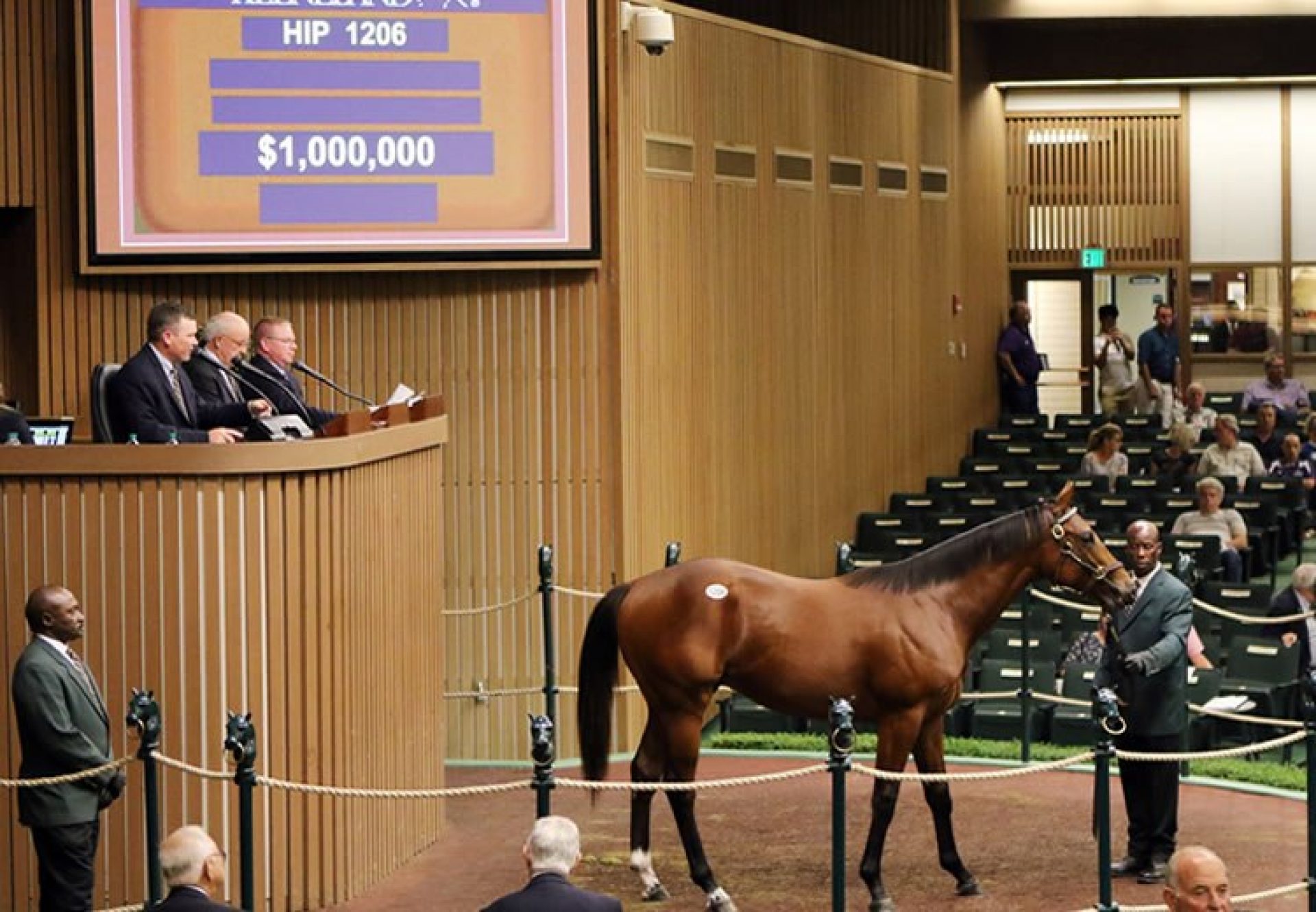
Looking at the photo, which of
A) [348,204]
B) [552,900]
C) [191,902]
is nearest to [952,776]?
[552,900]

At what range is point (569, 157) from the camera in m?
14.7

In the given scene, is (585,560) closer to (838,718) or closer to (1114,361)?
(838,718)

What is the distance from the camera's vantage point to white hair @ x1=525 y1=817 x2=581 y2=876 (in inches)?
279

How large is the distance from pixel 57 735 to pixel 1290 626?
321 inches

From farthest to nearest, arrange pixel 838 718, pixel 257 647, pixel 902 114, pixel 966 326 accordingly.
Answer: pixel 966 326
pixel 902 114
pixel 257 647
pixel 838 718

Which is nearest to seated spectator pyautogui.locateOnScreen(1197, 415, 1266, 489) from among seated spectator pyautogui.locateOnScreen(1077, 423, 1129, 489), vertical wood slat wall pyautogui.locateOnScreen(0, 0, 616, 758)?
seated spectator pyautogui.locateOnScreen(1077, 423, 1129, 489)

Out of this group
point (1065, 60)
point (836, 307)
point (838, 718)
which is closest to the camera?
point (838, 718)

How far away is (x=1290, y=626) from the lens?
49.1 feet

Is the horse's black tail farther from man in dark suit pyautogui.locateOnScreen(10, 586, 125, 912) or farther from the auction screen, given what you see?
the auction screen

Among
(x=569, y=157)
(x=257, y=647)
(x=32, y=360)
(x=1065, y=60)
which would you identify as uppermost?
(x=1065, y=60)

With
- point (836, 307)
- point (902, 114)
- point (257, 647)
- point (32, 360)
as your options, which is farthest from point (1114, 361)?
point (257, 647)

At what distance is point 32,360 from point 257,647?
5.07 meters

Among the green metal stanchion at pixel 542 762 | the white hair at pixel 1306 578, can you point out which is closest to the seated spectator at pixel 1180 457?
the white hair at pixel 1306 578

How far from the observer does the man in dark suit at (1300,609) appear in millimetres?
14320
